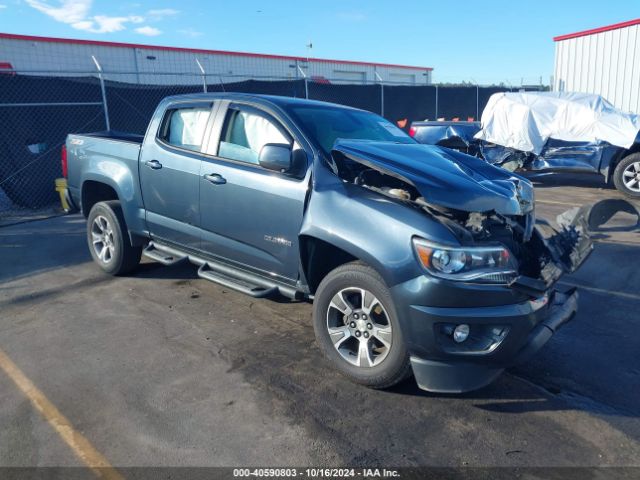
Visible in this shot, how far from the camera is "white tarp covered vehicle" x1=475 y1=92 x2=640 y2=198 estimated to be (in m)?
10.1

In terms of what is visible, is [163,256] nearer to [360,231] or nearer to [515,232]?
[360,231]

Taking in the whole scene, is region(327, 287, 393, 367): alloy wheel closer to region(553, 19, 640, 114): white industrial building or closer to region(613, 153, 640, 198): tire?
region(613, 153, 640, 198): tire

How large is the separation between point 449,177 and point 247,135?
179 centimetres

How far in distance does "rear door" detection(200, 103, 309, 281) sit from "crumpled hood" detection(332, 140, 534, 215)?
540 mm

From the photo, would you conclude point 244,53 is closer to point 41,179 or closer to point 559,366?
point 41,179

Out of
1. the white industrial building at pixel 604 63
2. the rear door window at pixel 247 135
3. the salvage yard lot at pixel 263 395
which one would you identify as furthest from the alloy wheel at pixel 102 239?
the white industrial building at pixel 604 63

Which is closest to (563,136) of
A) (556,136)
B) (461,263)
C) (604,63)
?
(556,136)

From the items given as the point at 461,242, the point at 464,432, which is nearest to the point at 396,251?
the point at 461,242

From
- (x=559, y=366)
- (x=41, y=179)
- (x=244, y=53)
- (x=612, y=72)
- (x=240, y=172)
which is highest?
(x=244, y=53)

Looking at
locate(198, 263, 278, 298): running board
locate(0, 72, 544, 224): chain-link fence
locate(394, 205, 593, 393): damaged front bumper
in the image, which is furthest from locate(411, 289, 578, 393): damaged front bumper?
locate(0, 72, 544, 224): chain-link fence

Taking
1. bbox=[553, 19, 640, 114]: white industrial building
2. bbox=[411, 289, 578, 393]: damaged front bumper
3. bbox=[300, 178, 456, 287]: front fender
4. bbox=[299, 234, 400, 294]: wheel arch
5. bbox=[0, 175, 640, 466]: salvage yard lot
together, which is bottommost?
bbox=[0, 175, 640, 466]: salvage yard lot

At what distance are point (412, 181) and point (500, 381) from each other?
1.53 meters

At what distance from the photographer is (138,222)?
18.0 ft

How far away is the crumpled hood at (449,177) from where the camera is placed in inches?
132
